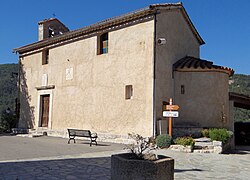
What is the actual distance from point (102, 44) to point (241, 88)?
3473 centimetres

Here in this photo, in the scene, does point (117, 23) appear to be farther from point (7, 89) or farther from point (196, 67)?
point (7, 89)

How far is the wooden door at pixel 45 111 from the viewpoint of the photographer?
18.0 meters

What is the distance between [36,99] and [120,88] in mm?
7887

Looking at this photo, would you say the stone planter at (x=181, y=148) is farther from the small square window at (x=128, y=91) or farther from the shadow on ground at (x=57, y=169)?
the shadow on ground at (x=57, y=169)

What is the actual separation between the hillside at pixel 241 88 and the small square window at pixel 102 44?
95.1ft

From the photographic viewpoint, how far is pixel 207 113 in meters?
14.0

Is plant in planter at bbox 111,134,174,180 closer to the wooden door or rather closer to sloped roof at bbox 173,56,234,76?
sloped roof at bbox 173,56,234,76

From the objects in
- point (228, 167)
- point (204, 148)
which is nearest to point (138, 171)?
point (228, 167)

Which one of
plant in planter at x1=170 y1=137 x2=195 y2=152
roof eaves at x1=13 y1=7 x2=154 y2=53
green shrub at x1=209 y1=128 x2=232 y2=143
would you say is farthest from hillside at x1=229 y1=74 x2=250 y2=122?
plant in planter at x1=170 y1=137 x2=195 y2=152

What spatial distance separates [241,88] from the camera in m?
43.2

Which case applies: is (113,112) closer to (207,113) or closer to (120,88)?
(120,88)

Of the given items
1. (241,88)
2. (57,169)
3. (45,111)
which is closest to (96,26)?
(45,111)

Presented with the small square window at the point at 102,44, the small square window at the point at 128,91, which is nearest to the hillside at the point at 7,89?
the small square window at the point at 102,44

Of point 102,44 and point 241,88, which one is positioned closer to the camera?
point 102,44
